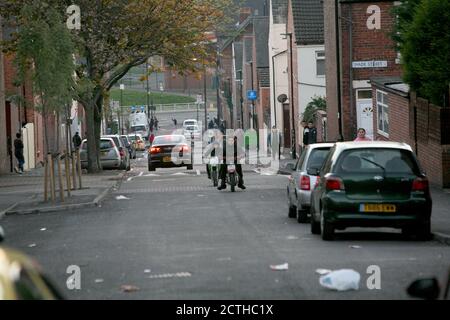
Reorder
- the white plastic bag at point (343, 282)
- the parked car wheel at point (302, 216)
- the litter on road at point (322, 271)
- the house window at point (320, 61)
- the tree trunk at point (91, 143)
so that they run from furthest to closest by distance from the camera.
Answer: the house window at point (320, 61), the tree trunk at point (91, 143), the parked car wheel at point (302, 216), the litter on road at point (322, 271), the white plastic bag at point (343, 282)

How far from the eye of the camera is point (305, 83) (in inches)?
2667

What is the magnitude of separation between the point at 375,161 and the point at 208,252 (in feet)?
9.94

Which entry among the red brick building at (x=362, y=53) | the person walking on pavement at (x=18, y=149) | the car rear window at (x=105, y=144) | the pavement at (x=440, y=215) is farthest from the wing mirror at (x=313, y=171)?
the person walking on pavement at (x=18, y=149)

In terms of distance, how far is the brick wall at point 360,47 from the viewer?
49.0 meters

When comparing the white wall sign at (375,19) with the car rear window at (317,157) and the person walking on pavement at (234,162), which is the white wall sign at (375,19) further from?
the car rear window at (317,157)

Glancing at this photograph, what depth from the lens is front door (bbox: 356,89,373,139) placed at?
163 ft

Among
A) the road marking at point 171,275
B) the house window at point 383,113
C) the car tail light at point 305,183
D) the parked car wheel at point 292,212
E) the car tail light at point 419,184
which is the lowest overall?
the parked car wheel at point 292,212

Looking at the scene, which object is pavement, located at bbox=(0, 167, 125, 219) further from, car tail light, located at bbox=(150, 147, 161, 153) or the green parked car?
the green parked car

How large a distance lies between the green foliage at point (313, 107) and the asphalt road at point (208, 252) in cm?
3634

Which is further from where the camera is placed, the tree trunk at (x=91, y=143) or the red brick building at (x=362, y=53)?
the red brick building at (x=362, y=53)

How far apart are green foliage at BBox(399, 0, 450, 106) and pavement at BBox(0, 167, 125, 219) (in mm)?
9136

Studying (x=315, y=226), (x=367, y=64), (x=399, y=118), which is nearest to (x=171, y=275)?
(x=315, y=226)

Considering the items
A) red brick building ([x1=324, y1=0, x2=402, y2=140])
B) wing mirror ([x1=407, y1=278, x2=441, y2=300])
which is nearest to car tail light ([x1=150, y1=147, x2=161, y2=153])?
red brick building ([x1=324, y1=0, x2=402, y2=140])

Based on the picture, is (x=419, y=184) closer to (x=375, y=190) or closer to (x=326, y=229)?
(x=375, y=190)
